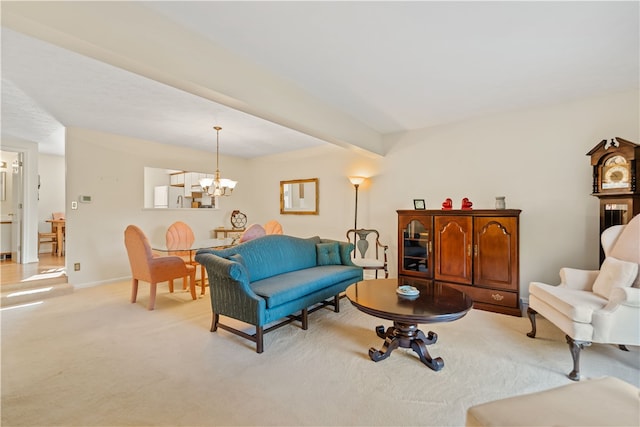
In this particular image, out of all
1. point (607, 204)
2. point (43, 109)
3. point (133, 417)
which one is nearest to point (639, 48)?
point (607, 204)

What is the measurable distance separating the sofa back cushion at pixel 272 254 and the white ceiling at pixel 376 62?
1.54m

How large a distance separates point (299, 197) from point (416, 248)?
2687 mm

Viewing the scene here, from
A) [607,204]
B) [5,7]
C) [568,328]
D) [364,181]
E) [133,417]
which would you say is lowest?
[133,417]

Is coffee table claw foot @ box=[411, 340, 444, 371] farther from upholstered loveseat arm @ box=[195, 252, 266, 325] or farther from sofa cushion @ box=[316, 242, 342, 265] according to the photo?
sofa cushion @ box=[316, 242, 342, 265]

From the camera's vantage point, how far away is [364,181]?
16.0ft

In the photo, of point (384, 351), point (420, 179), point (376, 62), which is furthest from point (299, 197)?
point (384, 351)

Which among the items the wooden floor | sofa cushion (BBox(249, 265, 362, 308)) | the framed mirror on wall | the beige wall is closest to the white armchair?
the beige wall

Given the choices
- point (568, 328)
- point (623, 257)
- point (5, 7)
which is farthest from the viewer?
point (623, 257)

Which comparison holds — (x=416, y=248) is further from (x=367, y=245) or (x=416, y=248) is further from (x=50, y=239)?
(x=50, y=239)

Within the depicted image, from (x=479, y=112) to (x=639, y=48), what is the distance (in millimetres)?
1491

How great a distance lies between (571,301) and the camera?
2.20m

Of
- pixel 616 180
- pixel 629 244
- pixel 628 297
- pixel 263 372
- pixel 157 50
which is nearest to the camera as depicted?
pixel 157 50

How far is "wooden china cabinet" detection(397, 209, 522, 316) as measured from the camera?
3229 mm

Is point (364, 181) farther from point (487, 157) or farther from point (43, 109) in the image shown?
point (43, 109)
